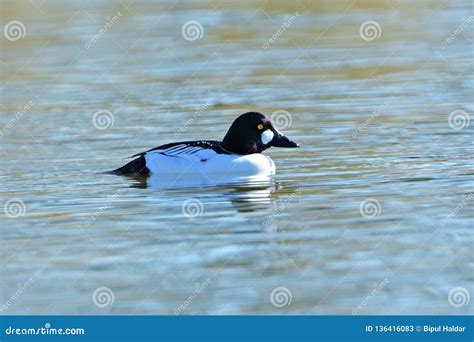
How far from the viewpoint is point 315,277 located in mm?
10375

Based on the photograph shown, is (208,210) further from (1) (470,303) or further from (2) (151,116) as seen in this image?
(2) (151,116)
